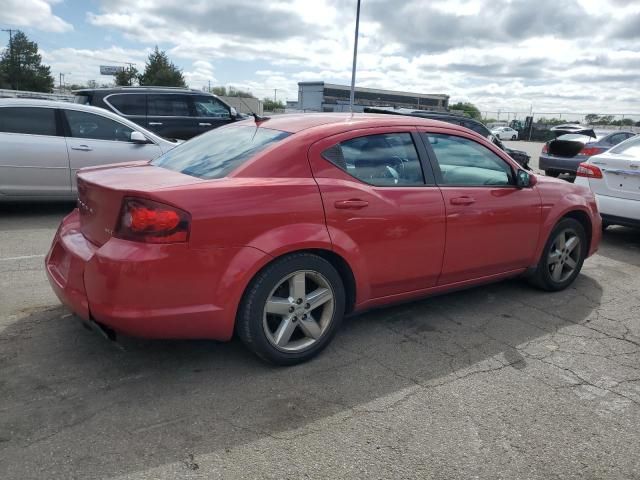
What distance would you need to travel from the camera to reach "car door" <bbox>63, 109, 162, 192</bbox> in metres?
7.12

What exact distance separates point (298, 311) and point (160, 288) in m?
0.84

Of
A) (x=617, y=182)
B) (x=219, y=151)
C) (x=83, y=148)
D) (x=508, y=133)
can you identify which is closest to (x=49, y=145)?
(x=83, y=148)

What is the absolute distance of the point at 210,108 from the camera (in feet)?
41.0

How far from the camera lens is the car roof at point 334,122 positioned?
11.6 ft

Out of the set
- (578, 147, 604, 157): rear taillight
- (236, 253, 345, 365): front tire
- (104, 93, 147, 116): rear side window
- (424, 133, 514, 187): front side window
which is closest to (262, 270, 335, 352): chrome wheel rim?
(236, 253, 345, 365): front tire

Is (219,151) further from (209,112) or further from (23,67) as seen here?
(23,67)

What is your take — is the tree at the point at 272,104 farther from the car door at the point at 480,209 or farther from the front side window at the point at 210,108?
the car door at the point at 480,209

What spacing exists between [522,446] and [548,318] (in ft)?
6.17

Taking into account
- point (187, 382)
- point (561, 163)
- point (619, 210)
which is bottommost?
point (187, 382)

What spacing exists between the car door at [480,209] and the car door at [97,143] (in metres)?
4.52

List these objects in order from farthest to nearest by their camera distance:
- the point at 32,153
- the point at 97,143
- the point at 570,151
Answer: the point at 570,151 < the point at 97,143 < the point at 32,153

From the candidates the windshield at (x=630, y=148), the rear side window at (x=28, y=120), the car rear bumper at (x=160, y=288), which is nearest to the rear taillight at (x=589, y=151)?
the windshield at (x=630, y=148)

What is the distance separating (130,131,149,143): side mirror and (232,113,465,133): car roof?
3820 millimetres

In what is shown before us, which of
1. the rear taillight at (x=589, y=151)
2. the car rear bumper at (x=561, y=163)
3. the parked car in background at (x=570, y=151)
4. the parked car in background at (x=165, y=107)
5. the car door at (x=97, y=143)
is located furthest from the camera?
the car rear bumper at (x=561, y=163)
